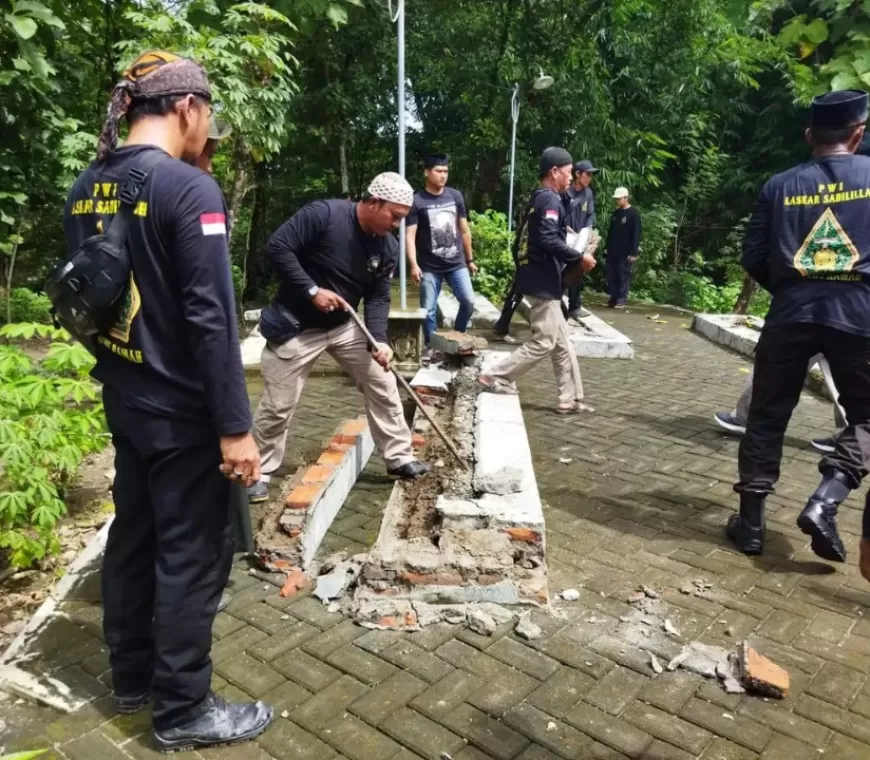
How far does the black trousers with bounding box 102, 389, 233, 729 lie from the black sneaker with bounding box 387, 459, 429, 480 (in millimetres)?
2116

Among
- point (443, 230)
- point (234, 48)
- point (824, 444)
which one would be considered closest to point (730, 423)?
point (824, 444)

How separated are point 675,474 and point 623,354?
3.89m

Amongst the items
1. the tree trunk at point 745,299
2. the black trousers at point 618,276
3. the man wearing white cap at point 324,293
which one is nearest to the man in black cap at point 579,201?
the black trousers at point 618,276

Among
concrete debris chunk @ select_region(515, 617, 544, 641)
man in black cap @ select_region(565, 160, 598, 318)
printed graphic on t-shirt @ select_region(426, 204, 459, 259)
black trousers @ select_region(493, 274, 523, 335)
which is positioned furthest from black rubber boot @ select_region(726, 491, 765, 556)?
man in black cap @ select_region(565, 160, 598, 318)

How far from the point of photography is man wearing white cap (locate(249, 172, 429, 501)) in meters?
4.04

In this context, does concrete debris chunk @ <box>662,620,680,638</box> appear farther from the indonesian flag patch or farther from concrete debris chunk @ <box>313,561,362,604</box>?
the indonesian flag patch

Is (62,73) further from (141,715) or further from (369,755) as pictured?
(369,755)

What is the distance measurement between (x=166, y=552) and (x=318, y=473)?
1.84m

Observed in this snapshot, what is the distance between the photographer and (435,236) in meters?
7.45

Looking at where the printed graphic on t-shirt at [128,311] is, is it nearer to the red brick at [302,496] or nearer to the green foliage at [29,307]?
the red brick at [302,496]

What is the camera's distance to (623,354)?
8.70 metres

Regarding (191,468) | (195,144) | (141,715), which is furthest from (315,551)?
(195,144)

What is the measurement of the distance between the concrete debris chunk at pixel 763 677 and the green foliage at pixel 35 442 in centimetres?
297

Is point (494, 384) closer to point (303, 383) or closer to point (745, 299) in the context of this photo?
point (303, 383)
